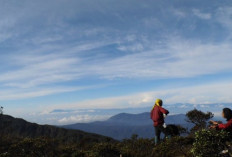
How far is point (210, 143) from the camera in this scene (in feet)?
26.9

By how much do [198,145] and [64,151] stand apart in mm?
8564

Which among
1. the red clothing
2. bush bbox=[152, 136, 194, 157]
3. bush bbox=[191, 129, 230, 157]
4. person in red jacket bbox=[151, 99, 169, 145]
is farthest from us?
person in red jacket bbox=[151, 99, 169, 145]

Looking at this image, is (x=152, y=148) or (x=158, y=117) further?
(x=158, y=117)

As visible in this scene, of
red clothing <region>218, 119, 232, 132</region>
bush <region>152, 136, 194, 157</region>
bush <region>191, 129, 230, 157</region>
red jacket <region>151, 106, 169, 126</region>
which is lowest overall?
bush <region>152, 136, 194, 157</region>

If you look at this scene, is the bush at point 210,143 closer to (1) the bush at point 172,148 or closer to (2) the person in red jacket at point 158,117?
(1) the bush at point 172,148

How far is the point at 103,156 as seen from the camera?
1270cm

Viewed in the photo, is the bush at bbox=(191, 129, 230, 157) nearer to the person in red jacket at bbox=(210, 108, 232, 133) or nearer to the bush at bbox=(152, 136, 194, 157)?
the person in red jacket at bbox=(210, 108, 232, 133)

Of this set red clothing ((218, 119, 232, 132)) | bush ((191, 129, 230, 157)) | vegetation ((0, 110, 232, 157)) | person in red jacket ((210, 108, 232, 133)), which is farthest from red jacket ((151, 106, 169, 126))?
bush ((191, 129, 230, 157))

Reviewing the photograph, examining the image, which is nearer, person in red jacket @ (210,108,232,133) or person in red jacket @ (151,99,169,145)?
person in red jacket @ (210,108,232,133)

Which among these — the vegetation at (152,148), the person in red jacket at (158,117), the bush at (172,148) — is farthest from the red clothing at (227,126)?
the person in red jacket at (158,117)

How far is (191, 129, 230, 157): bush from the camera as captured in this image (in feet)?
27.0

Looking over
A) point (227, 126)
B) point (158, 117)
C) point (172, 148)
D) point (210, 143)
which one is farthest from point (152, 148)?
point (210, 143)

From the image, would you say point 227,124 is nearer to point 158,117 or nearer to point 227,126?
point 227,126

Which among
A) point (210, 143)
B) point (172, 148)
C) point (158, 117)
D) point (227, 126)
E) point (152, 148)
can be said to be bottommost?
point (152, 148)
